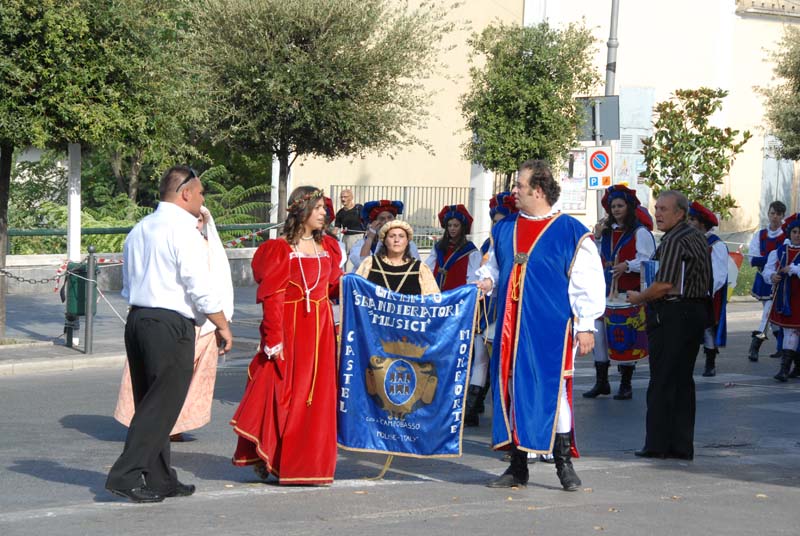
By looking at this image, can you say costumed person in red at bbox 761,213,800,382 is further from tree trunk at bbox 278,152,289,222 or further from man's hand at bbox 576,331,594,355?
tree trunk at bbox 278,152,289,222

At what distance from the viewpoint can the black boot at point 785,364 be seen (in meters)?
14.0

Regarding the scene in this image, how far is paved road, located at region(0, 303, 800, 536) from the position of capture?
659 centimetres

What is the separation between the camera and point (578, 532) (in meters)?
6.53

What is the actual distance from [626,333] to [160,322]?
625 cm

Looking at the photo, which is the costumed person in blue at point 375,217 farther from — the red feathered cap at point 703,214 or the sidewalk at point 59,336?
the sidewalk at point 59,336

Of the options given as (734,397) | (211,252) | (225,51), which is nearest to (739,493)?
(211,252)

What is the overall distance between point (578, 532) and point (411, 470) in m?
2.04

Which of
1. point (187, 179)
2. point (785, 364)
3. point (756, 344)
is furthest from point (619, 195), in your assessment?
point (187, 179)

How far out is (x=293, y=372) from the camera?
7.58 metres

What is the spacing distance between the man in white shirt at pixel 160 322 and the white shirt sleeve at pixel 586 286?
211cm

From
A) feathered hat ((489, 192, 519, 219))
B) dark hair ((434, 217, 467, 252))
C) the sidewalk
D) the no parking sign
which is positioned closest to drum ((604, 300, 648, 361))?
feathered hat ((489, 192, 519, 219))

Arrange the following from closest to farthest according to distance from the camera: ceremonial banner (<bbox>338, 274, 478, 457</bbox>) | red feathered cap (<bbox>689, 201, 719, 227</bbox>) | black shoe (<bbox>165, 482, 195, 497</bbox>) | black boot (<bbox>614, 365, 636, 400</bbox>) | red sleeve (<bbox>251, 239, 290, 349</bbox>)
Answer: black shoe (<bbox>165, 482, 195, 497</bbox>)
red sleeve (<bbox>251, 239, 290, 349</bbox>)
ceremonial banner (<bbox>338, 274, 478, 457</bbox>)
black boot (<bbox>614, 365, 636, 400</bbox>)
red feathered cap (<bbox>689, 201, 719, 227</bbox>)

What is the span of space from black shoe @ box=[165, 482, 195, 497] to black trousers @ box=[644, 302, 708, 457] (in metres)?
3.51

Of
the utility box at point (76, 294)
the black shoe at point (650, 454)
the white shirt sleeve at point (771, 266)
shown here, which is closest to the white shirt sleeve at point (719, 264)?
the white shirt sleeve at point (771, 266)
